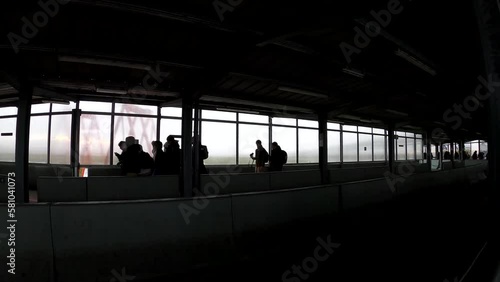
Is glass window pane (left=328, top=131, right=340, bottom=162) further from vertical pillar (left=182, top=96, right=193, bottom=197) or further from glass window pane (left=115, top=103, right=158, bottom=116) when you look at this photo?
vertical pillar (left=182, top=96, right=193, bottom=197)

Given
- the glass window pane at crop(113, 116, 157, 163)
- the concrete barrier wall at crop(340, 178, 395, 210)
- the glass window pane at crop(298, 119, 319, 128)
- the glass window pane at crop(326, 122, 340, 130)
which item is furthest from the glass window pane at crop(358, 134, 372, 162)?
the glass window pane at crop(113, 116, 157, 163)

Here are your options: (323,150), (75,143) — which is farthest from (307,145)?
(75,143)

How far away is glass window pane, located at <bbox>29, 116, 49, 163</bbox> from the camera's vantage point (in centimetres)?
1148

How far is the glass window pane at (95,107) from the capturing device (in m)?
10.7

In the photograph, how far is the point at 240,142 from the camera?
13.6 metres

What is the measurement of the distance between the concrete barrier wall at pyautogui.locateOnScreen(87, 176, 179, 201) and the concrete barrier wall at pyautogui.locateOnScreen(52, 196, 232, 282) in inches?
152

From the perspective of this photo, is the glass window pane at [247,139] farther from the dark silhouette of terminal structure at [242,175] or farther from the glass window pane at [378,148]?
the glass window pane at [378,148]

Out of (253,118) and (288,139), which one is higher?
(253,118)

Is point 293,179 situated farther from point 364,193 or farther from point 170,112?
point 170,112

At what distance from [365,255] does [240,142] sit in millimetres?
10129

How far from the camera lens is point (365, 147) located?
1989 centimetres

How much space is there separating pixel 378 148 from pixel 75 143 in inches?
847

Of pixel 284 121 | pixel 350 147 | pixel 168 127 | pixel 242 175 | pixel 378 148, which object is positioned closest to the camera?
pixel 242 175

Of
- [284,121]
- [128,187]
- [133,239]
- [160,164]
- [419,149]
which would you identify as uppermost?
[284,121]
